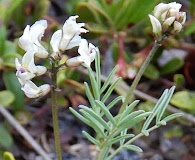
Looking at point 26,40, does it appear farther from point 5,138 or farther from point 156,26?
point 5,138

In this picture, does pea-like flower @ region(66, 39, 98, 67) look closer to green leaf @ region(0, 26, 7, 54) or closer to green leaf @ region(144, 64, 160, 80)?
green leaf @ region(0, 26, 7, 54)

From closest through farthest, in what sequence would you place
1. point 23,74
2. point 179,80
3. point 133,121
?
1. point 23,74
2. point 133,121
3. point 179,80

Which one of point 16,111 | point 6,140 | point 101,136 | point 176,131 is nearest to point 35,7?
point 16,111

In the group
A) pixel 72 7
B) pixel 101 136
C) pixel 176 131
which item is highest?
pixel 72 7

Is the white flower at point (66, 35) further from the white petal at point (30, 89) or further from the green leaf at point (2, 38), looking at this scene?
the green leaf at point (2, 38)

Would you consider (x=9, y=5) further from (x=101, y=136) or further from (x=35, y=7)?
(x=101, y=136)

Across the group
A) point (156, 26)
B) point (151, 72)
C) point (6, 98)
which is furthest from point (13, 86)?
point (156, 26)
